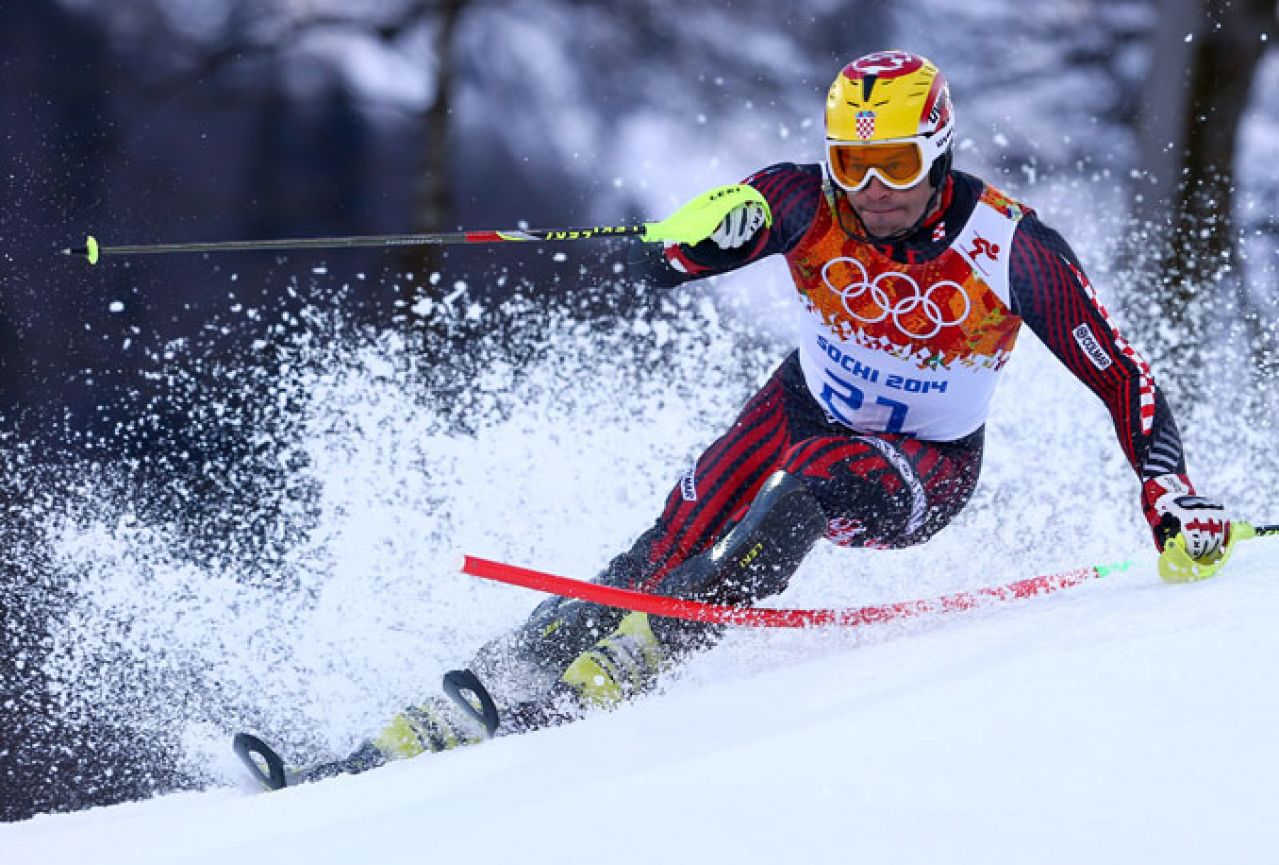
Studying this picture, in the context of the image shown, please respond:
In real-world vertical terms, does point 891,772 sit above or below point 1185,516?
below

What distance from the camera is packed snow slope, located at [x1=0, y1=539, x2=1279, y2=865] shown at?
5.47ft

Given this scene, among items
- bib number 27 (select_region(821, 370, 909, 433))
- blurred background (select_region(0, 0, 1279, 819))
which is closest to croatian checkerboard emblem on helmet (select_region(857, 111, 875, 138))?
bib number 27 (select_region(821, 370, 909, 433))

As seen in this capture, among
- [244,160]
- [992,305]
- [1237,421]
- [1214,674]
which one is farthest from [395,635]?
[1237,421]

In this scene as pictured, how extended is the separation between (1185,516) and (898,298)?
2.53 ft

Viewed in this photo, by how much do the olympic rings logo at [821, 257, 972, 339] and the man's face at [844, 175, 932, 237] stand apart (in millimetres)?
114

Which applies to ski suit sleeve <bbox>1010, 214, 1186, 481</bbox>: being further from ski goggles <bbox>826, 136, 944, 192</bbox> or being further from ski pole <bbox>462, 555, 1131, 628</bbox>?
ski pole <bbox>462, 555, 1131, 628</bbox>

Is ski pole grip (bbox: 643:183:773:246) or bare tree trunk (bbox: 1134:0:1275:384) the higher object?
Answer: bare tree trunk (bbox: 1134:0:1275:384)

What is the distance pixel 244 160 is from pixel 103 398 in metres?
1.85

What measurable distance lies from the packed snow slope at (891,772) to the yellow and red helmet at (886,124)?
994mm

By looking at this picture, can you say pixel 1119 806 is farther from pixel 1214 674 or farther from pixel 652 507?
pixel 652 507

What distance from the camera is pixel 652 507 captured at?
218 inches

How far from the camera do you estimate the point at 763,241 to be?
3213 mm

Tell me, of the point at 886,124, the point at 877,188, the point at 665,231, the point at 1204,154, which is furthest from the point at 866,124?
the point at 1204,154

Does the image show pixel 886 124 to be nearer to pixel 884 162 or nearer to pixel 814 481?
pixel 884 162
